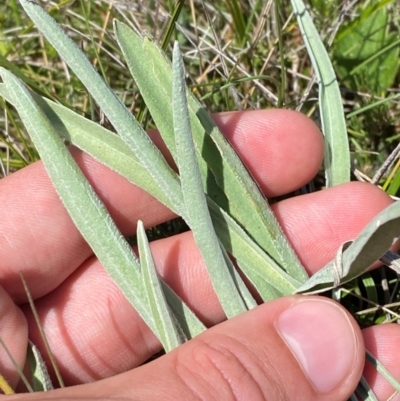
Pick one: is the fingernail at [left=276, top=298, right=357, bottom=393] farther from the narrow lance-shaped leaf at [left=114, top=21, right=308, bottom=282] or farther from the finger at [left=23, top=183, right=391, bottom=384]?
the finger at [left=23, top=183, right=391, bottom=384]

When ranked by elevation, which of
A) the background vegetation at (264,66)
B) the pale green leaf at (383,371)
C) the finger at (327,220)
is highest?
the background vegetation at (264,66)

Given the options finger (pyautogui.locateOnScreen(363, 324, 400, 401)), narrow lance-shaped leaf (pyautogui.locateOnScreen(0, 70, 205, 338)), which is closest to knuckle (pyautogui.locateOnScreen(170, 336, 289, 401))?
narrow lance-shaped leaf (pyautogui.locateOnScreen(0, 70, 205, 338))

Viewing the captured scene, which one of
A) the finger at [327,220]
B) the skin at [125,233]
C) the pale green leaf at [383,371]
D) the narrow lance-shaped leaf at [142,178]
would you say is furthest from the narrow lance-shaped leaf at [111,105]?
the pale green leaf at [383,371]

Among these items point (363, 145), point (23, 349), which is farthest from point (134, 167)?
point (363, 145)

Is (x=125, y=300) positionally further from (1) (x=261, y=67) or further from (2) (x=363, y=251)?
(1) (x=261, y=67)

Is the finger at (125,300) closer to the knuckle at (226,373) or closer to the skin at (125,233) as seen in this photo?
A: the skin at (125,233)

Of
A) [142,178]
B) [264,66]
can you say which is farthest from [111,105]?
[264,66]
